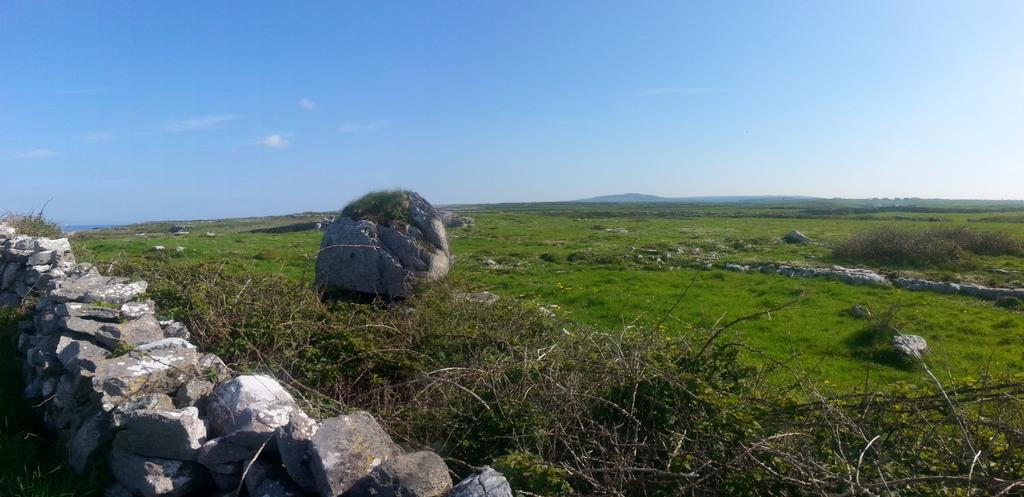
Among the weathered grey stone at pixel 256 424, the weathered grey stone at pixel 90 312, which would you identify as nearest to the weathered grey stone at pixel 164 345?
the weathered grey stone at pixel 90 312

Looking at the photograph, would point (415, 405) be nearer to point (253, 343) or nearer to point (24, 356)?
point (253, 343)

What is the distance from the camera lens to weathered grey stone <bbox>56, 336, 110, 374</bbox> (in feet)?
17.1

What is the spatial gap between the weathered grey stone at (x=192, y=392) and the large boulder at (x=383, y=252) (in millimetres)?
5299

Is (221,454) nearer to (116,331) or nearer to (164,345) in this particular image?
(164,345)

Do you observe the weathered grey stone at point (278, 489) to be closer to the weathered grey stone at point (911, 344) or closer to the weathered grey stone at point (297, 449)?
the weathered grey stone at point (297, 449)

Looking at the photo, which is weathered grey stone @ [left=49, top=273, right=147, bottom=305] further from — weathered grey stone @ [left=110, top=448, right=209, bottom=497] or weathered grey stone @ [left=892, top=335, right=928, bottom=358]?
weathered grey stone @ [left=892, top=335, right=928, bottom=358]

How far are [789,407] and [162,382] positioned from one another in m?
5.10

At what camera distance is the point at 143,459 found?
4.33 meters

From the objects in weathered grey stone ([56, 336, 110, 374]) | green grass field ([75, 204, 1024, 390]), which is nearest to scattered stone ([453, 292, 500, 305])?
green grass field ([75, 204, 1024, 390])

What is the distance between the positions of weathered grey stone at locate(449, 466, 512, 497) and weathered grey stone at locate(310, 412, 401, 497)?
67 cm

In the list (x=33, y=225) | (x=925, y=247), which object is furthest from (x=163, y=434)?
(x=925, y=247)

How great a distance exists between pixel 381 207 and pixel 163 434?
7.68 m

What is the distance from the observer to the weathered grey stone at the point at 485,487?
3.45 metres

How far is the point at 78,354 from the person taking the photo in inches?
211
